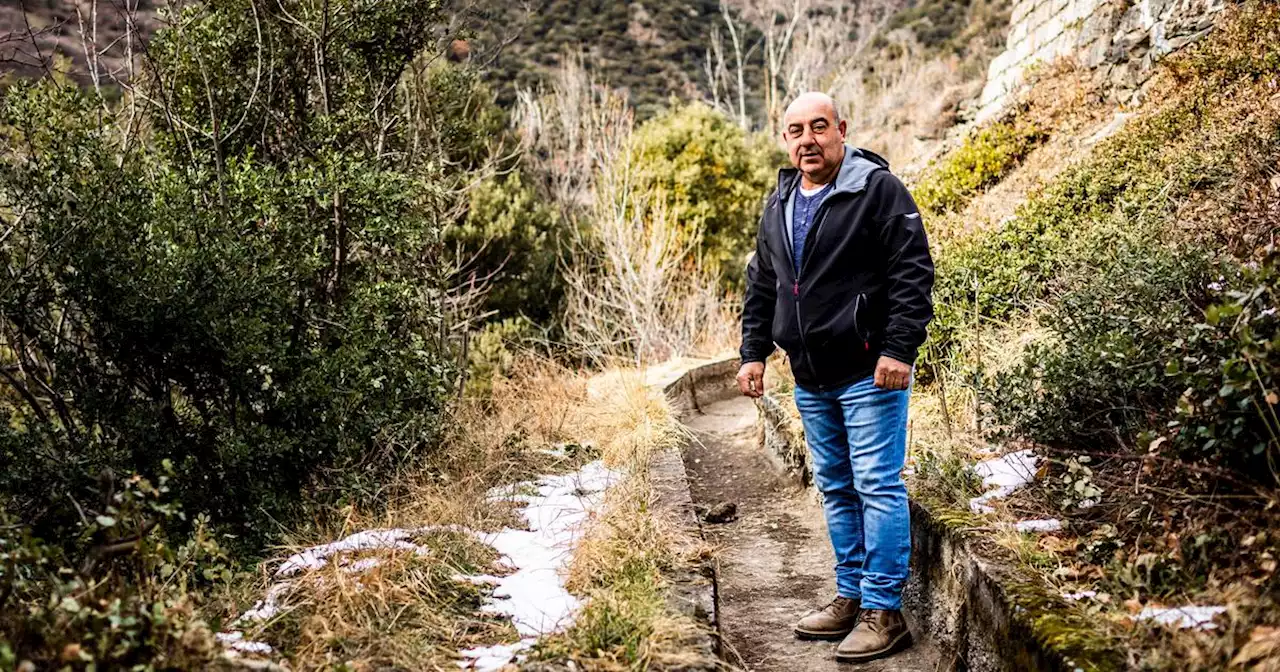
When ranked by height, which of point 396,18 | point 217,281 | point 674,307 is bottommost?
point 674,307

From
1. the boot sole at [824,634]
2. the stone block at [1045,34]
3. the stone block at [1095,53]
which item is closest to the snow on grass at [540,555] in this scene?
the boot sole at [824,634]

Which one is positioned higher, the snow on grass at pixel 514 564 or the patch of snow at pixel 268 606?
the patch of snow at pixel 268 606

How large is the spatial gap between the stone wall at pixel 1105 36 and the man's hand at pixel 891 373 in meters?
7.02

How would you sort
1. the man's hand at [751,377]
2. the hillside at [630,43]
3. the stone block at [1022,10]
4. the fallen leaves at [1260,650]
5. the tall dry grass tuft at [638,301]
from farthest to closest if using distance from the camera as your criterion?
1. the hillside at [630,43]
2. the stone block at [1022,10]
3. the tall dry grass tuft at [638,301]
4. the man's hand at [751,377]
5. the fallen leaves at [1260,650]

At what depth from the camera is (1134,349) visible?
3.48m

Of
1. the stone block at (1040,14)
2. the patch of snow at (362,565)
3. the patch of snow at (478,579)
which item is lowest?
the patch of snow at (478,579)

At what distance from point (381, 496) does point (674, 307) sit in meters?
8.03

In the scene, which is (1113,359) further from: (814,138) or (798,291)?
(814,138)

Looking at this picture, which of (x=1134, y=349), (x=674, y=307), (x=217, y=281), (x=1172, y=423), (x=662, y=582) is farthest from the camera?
(x=674, y=307)

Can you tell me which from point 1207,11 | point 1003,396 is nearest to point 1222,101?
point 1207,11

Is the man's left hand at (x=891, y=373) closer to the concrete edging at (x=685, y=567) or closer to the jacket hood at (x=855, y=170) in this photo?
the jacket hood at (x=855, y=170)

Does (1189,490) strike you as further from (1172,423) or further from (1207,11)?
(1207,11)

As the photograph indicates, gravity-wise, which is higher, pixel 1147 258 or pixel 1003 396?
pixel 1147 258

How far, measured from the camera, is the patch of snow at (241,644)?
2.96 metres
